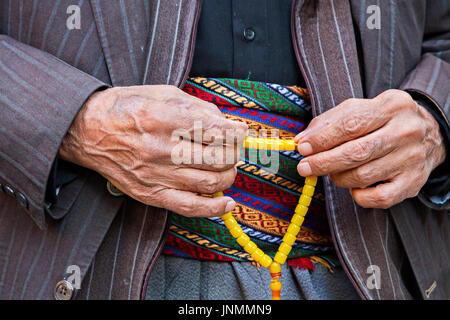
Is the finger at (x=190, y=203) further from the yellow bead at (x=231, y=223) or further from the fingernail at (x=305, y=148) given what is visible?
the fingernail at (x=305, y=148)

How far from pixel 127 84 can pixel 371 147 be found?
21.4 inches

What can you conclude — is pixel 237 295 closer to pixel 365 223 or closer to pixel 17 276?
pixel 365 223

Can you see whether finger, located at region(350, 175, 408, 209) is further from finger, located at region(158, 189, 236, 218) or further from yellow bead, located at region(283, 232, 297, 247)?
finger, located at region(158, 189, 236, 218)

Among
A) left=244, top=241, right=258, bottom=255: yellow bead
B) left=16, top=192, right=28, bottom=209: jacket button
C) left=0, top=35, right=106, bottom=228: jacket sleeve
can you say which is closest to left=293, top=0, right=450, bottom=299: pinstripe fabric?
left=244, top=241, right=258, bottom=255: yellow bead

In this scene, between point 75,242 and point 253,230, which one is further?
point 253,230

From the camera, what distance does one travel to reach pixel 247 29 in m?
1.02

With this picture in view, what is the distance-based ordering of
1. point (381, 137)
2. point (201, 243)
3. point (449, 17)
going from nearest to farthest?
1. point (381, 137)
2. point (201, 243)
3. point (449, 17)

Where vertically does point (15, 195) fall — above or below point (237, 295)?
above

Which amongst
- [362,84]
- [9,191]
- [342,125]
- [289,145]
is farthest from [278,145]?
[9,191]

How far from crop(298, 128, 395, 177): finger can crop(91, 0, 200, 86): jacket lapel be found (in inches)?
13.6

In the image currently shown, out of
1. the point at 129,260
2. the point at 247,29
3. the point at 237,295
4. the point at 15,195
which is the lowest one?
the point at 237,295

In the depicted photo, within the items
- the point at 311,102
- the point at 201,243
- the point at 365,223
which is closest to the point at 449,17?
the point at 311,102

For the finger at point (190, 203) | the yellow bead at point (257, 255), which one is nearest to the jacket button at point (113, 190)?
the finger at point (190, 203)

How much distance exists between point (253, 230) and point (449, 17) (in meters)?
0.82
